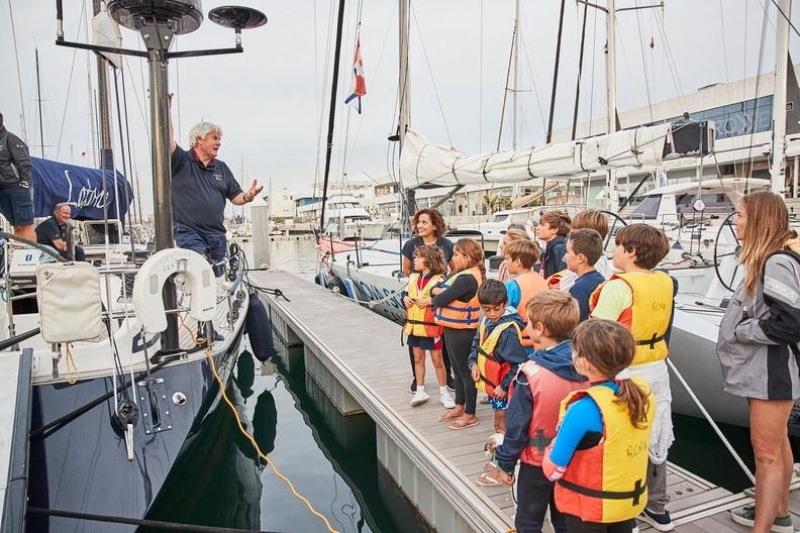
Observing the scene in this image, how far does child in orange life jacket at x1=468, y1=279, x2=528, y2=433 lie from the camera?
3213 mm

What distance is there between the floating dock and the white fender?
1.78 meters

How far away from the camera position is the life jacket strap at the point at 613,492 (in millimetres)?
2049

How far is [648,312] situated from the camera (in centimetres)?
266

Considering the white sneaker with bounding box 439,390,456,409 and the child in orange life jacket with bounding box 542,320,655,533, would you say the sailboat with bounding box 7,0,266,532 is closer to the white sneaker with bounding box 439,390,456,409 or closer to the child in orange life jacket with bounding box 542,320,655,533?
the white sneaker with bounding box 439,390,456,409

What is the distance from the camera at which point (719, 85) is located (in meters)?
29.6

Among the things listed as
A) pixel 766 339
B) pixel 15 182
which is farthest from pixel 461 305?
pixel 15 182

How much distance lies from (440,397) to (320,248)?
8.38 metres

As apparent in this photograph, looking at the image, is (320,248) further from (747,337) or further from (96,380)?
(747,337)

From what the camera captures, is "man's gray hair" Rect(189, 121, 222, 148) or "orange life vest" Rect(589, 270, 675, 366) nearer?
"orange life vest" Rect(589, 270, 675, 366)

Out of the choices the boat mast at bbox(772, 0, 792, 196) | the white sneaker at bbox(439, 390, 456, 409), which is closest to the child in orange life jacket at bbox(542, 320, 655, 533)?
the white sneaker at bbox(439, 390, 456, 409)

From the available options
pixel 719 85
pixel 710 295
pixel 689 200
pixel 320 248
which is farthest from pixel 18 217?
pixel 719 85

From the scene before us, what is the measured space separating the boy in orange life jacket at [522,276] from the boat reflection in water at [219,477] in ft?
8.90

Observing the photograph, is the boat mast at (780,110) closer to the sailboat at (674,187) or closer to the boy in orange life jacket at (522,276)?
the sailboat at (674,187)

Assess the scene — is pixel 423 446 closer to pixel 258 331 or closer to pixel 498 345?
pixel 498 345
